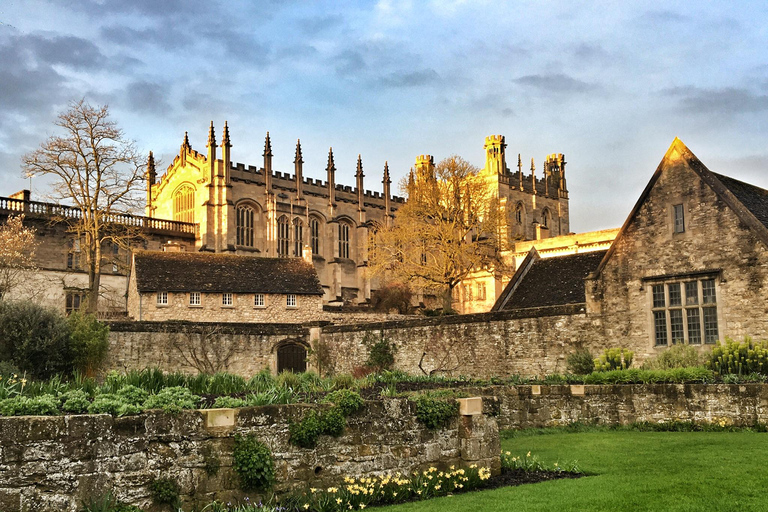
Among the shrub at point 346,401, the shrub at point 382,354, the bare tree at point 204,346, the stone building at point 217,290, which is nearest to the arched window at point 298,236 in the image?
the stone building at point 217,290

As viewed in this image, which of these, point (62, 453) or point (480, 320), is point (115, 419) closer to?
point (62, 453)

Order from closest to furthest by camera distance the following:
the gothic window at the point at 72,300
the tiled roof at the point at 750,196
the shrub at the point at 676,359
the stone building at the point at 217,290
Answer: the shrub at the point at 676,359, the tiled roof at the point at 750,196, the stone building at the point at 217,290, the gothic window at the point at 72,300

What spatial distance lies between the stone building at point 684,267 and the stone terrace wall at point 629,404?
6.30m

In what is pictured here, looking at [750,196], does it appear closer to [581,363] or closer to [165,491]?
[581,363]

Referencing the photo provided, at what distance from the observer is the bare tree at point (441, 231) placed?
50.8 m

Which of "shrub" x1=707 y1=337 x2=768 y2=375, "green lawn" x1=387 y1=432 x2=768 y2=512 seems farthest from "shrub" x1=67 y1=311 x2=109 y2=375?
"shrub" x1=707 y1=337 x2=768 y2=375

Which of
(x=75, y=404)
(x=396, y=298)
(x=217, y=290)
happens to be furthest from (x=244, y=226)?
(x=75, y=404)

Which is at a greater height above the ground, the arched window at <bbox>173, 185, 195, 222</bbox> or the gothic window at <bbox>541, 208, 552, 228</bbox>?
the gothic window at <bbox>541, 208, 552, 228</bbox>

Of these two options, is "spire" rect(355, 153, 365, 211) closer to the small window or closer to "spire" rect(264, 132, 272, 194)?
"spire" rect(264, 132, 272, 194)

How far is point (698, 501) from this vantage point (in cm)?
908

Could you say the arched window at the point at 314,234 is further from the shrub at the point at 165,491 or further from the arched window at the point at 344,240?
the shrub at the point at 165,491

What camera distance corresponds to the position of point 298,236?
8012cm

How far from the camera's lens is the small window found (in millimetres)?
22605

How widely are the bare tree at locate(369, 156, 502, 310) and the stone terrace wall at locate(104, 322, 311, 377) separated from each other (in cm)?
1599
